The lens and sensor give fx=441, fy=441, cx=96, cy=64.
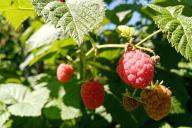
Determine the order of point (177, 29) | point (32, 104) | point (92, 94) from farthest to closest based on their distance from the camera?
point (32, 104)
point (92, 94)
point (177, 29)

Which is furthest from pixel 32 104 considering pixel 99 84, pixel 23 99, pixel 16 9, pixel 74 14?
pixel 74 14

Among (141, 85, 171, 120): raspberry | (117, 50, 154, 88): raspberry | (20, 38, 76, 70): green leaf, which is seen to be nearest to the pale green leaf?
(20, 38, 76, 70): green leaf

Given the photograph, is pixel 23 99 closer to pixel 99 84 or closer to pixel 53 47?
pixel 53 47

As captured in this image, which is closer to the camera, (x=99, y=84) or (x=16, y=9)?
(x=16, y=9)

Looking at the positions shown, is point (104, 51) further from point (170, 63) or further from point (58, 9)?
point (58, 9)

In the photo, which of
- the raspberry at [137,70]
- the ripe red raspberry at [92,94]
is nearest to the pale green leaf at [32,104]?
the ripe red raspberry at [92,94]

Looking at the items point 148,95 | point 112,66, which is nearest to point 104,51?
point 112,66
